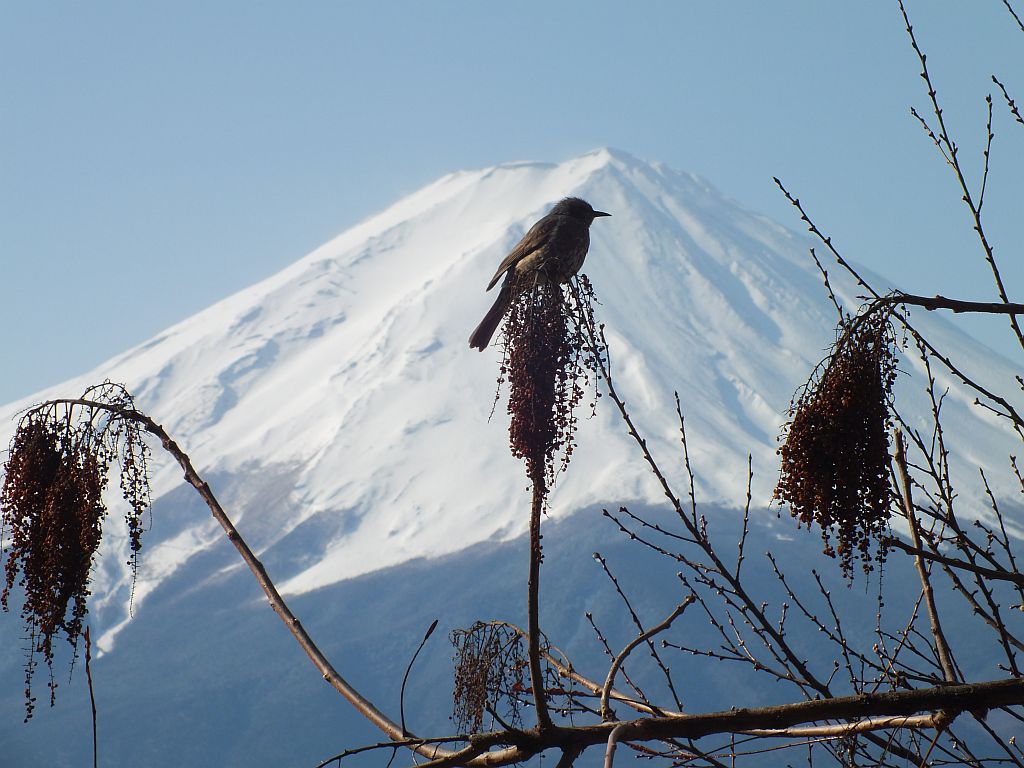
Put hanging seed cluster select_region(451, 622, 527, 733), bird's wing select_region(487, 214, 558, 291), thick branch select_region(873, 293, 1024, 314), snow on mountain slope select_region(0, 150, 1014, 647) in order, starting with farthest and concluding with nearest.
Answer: snow on mountain slope select_region(0, 150, 1014, 647) → bird's wing select_region(487, 214, 558, 291) → hanging seed cluster select_region(451, 622, 527, 733) → thick branch select_region(873, 293, 1024, 314)

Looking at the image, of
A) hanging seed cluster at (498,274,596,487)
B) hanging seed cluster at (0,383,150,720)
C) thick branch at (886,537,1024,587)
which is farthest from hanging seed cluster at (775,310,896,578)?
hanging seed cluster at (0,383,150,720)

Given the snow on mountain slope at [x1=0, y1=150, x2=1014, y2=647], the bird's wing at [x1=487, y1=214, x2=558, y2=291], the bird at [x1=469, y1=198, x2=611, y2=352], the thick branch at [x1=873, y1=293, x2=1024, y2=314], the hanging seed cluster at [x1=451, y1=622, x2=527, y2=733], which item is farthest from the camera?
the snow on mountain slope at [x1=0, y1=150, x2=1014, y2=647]

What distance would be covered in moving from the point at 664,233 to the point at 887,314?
189 metres

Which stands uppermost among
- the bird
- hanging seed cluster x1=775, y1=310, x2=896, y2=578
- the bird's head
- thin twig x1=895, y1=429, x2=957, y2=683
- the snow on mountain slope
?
the snow on mountain slope

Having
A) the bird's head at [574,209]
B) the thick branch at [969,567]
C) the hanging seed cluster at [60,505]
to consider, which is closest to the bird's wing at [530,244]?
the bird's head at [574,209]

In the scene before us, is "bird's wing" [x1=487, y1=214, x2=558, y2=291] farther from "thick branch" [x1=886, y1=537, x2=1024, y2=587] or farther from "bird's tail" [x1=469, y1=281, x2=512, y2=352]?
"thick branch" [x1=886, y1=537, x2=1024, y2=587]

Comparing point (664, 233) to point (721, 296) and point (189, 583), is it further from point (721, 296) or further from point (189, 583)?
point (189, 583)

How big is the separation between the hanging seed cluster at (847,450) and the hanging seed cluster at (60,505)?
188 cm

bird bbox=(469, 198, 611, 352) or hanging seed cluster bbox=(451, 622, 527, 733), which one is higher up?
bird bbox=(469, 198, 611, 352)

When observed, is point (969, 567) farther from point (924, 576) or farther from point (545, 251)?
point (545, 251)

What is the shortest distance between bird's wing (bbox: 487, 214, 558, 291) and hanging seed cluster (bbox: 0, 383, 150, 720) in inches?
87.4

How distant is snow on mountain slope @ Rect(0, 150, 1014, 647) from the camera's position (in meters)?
154

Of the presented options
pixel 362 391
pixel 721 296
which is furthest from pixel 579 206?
pixel 721 296

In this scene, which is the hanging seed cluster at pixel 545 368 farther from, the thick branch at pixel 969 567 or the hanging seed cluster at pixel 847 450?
the thick branch at pixel 969 567
